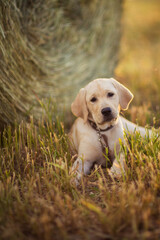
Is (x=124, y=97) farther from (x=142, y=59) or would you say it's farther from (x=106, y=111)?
(x=142, y=59)

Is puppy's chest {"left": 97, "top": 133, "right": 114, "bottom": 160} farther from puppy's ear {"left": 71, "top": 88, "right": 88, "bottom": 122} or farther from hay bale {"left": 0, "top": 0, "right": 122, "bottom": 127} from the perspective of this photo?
hay bale {"left": 0, "top": 0, "right": 122, "bottom": 127}

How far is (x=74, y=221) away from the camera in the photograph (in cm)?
185

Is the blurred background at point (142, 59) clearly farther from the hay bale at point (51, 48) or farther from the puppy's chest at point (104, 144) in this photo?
the puppy's chest at point (104, 144)

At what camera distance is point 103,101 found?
2.87 metres

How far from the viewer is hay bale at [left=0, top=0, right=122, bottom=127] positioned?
11.0 ft

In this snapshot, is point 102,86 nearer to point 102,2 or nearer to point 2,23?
point 2,23

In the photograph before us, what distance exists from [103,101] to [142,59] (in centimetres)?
605

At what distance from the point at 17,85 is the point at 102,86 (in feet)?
3.92

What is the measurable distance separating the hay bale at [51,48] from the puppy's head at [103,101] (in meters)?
0.84

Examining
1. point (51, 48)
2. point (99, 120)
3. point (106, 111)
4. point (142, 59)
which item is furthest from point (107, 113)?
point (142, 59)

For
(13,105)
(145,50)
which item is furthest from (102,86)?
(145,50)

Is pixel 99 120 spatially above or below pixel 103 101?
below

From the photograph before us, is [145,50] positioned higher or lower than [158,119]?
higher

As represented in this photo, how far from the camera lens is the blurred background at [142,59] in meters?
4.51
